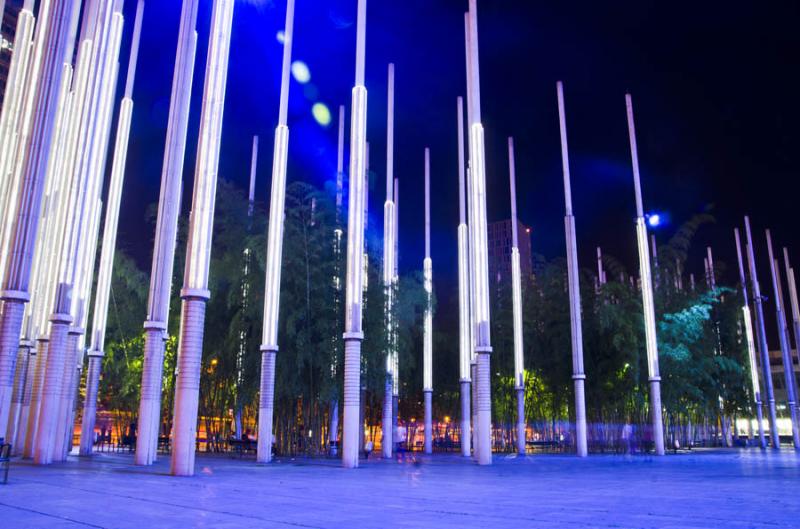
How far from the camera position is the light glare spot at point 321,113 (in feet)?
80.8

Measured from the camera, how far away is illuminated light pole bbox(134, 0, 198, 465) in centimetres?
1315

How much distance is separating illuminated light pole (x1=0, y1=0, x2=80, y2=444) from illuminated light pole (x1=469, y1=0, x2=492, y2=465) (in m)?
9.78

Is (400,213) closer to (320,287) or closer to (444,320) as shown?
(444,320)

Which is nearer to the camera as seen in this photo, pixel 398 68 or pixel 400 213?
pixel 398 68

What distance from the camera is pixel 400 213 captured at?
32.3 meters

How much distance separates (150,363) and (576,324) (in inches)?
566

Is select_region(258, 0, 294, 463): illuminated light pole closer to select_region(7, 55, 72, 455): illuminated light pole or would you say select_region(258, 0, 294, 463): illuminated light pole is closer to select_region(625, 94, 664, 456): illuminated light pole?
select_region(7, 55, 72, 455): illuminated light pole

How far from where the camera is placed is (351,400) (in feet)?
49.8

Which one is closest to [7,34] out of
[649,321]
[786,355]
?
[649,321]

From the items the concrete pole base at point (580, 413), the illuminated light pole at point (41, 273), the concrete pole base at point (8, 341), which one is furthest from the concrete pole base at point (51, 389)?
the concrete pole base at point (580, 413)

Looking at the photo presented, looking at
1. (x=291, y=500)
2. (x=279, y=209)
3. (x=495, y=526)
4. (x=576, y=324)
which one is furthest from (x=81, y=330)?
(x=576, y=324)

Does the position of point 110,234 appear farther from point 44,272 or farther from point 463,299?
point 463,299

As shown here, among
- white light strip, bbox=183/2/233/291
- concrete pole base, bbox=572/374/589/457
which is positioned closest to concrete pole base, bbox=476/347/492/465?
concrete pole base, bbox=572/374/589/457

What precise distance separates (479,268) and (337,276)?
501cm
